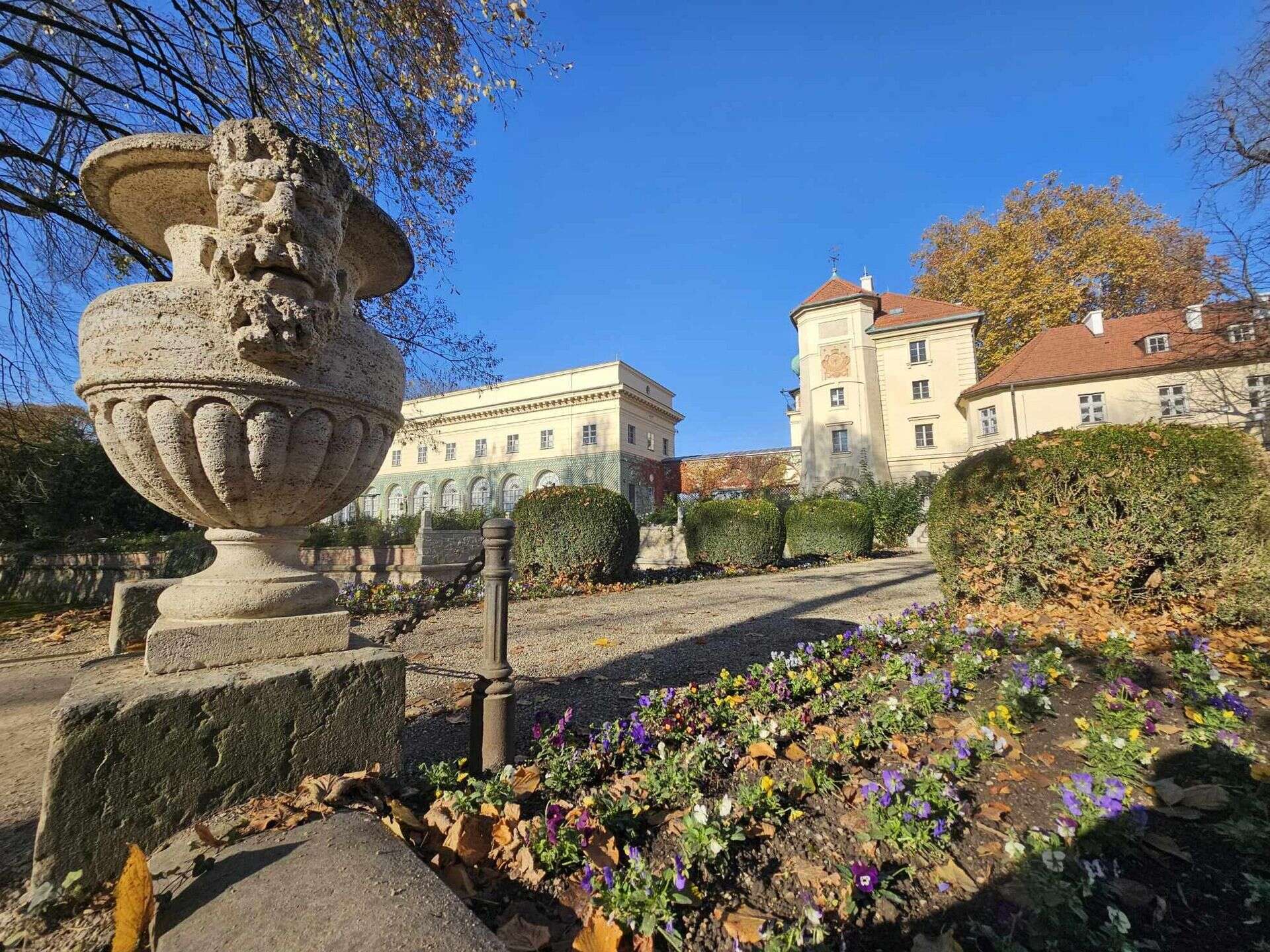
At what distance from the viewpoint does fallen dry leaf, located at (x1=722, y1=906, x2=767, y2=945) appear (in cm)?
133

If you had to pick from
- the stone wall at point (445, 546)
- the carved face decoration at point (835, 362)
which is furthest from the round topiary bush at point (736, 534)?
the carved face decoration at point (835, 362)

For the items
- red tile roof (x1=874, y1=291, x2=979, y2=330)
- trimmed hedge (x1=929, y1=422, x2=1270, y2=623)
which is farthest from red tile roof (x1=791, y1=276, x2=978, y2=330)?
trimmed hedge (x1=929, y1=422, x2=1270, y2=623)

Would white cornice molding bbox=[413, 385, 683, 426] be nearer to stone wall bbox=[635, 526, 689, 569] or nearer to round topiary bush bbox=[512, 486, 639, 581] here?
stone wall bbox=[635, 526, 689, 569]

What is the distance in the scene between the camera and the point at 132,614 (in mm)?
2609

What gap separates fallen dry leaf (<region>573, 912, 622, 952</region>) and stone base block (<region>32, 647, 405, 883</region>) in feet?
2.89

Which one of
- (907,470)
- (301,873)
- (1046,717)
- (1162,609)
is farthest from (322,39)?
(907,470)

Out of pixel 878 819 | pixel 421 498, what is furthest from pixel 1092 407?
pixel 421 498

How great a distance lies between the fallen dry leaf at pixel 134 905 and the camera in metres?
1.03

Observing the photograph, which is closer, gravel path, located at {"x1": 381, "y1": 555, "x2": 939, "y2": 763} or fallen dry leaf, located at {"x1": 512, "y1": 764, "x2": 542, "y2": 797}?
fallen dry leaf, located at {"x1": 512, "y1": 764, "x2": 542, "y2": 797}

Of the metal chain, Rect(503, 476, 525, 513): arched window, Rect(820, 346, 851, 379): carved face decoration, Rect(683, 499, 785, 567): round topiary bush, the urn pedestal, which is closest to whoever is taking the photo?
the urn pedestal

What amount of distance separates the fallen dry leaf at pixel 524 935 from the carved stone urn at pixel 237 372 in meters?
1.05

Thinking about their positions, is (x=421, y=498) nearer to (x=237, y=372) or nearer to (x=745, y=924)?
(x=237, y=372)

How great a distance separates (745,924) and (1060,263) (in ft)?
111

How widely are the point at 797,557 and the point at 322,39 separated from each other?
502 inches
